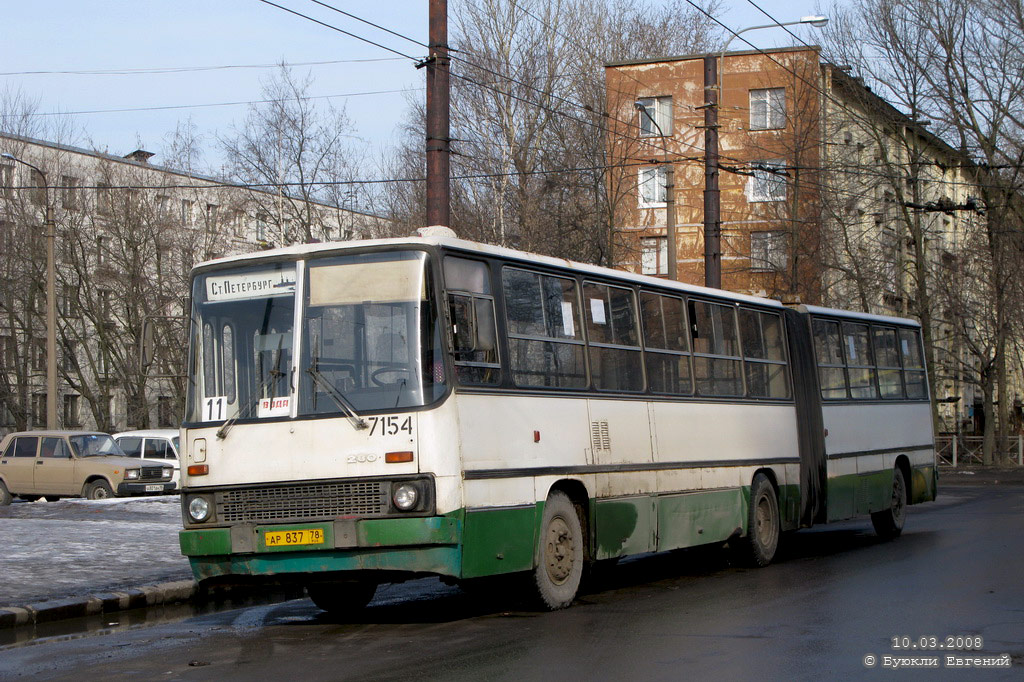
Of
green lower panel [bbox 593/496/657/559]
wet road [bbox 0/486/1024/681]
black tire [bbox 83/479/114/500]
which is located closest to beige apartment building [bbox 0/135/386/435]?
black tire [bbox 83/479/114/500]

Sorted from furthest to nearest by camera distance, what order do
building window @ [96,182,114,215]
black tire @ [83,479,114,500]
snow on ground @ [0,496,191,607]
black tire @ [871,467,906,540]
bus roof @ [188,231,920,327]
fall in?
1. building window @ [96,182,114,215]
2. black tire @ [83,479,114,500]
3. black tire @ [871,467,906,540]
4. snow on ground @ [0,496,191,607]
5. bus roof @ [188,231,920,327]

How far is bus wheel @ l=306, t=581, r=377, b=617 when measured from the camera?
37.1 ft

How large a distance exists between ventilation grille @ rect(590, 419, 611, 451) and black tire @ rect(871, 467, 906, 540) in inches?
303

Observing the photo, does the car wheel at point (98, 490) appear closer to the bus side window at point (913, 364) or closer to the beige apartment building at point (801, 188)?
the bus side window at point (913, 364)

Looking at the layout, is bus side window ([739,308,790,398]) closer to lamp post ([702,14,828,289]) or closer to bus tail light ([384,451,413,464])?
lamp post ([702,14,828,289])

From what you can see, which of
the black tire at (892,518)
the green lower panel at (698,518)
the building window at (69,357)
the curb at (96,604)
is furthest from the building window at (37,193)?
the green lower panel at (698,518)

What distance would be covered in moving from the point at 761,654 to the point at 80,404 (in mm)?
55478

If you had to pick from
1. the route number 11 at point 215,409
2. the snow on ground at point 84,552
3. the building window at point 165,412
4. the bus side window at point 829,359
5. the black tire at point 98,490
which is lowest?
the snow on ground at point 84,552

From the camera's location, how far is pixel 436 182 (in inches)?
570

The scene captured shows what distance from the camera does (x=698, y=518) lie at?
13391 mm

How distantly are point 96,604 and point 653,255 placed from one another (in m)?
42.8

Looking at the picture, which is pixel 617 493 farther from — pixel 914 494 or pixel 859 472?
pixel 914 494

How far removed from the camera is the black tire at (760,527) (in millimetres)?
14461

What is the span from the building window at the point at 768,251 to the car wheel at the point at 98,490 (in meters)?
26.6
